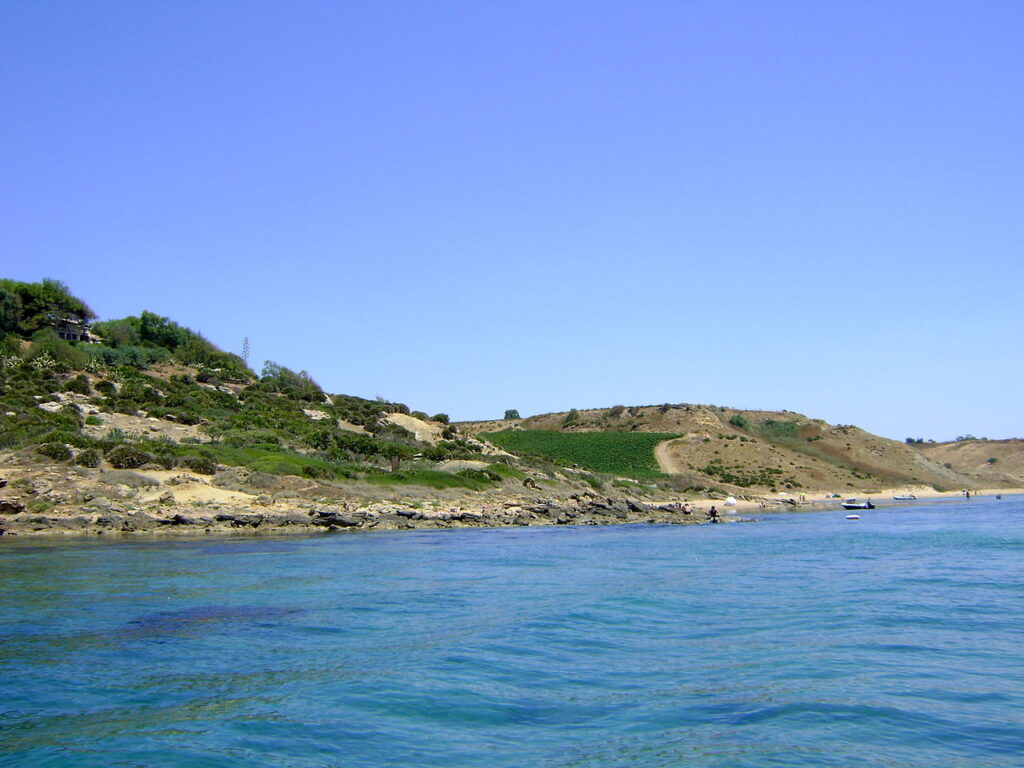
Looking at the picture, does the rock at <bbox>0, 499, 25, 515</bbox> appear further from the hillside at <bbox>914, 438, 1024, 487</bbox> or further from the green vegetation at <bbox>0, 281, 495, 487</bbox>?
the hillside at <bbox>914, 438, 1024, 487</bbox>

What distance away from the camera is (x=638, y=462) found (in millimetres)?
101625

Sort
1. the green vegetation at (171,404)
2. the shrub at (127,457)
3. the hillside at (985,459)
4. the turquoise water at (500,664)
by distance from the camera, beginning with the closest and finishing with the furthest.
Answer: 1. the turquoise water at (500,664)
2. the shrub at (127,457)
3. the green vegetation at (171,404)
4. the hillside at (985,459)

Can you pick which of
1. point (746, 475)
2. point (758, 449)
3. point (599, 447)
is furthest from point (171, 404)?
point (758, 449)

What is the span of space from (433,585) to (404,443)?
149 feet

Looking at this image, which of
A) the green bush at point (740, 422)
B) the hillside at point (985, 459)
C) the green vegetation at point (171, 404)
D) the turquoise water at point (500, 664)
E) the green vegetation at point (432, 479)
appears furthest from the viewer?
the hillside at point (985, 459)

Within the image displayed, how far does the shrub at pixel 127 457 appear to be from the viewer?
136 ft

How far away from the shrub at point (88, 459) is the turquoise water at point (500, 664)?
1409 cm

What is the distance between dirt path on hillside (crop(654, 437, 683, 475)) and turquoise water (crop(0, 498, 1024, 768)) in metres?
72.5

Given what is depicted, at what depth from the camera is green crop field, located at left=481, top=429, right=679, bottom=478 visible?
3788 inches

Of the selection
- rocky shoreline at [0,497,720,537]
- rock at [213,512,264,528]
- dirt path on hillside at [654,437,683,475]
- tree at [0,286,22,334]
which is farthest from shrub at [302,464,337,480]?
dirt path on hillside at [654,437,683,475]

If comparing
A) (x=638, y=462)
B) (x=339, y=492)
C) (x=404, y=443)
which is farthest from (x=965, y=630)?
(x=638, y=462)

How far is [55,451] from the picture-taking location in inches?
1585

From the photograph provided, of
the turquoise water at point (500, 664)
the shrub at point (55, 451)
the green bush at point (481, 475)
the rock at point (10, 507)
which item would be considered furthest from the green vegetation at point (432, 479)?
the turquoise water at point (500, 664)

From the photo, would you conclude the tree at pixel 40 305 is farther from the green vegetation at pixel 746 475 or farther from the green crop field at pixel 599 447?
the green vegetation at pixel 746 475
